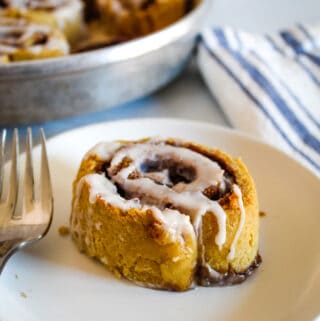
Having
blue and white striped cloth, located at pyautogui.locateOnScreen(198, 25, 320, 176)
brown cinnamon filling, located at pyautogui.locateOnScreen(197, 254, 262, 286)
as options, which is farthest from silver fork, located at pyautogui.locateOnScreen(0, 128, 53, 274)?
blue and white striped cloth, located at pyautogui.locateOnScreen(198, 25, 320, 176)

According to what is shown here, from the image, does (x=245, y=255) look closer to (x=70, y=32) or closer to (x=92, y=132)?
(x=92, y=132)

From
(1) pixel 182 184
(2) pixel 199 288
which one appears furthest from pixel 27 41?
(2) pixel 199 288

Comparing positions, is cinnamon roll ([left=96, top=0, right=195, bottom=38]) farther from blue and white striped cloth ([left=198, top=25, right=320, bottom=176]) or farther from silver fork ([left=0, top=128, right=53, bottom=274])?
silver fork ([left=0, top=128, right=53, bottom=274])

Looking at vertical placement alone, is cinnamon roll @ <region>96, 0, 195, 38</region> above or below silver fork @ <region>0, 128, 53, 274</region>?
below

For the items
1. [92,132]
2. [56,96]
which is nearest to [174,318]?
[92,132]

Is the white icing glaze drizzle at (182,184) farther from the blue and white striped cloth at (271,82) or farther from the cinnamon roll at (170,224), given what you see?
the blue and white striped cloth at (271,82)

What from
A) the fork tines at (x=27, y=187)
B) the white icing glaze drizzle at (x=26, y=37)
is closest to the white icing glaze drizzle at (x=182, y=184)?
the fork tines at (x=27, y=187)
